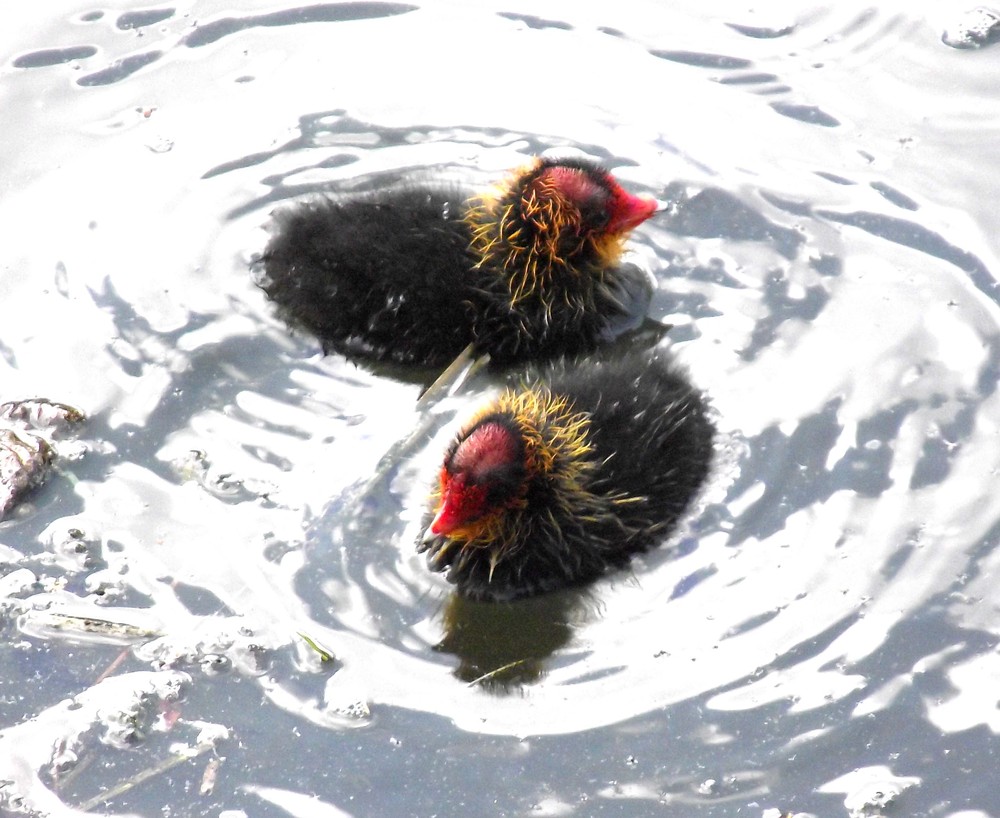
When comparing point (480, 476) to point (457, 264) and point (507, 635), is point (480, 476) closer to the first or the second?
point (507, 635)

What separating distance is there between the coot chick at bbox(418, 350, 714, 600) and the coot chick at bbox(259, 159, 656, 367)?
0.57 meters

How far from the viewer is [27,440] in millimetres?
4594

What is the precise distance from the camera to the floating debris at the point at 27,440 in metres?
4.45

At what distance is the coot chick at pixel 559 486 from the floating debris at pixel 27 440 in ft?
4.61

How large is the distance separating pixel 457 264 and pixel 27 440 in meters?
1.67

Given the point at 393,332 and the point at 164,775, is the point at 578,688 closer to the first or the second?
the point at 164,775

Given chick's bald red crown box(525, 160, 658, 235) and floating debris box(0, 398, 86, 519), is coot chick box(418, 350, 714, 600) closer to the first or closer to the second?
chick's bald red crown box(525, 160, 658, 235)

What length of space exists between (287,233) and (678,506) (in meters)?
1.81

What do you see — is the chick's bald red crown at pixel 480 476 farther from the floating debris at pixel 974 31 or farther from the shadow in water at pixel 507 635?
the floating debris at pixel 974 31

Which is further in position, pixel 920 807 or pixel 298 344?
pixel 298 344

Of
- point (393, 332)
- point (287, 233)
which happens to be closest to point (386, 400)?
point (393, 332)

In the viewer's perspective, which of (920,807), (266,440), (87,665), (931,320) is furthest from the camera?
(931,320)

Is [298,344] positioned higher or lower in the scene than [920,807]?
higher

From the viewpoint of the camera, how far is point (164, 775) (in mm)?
3768
